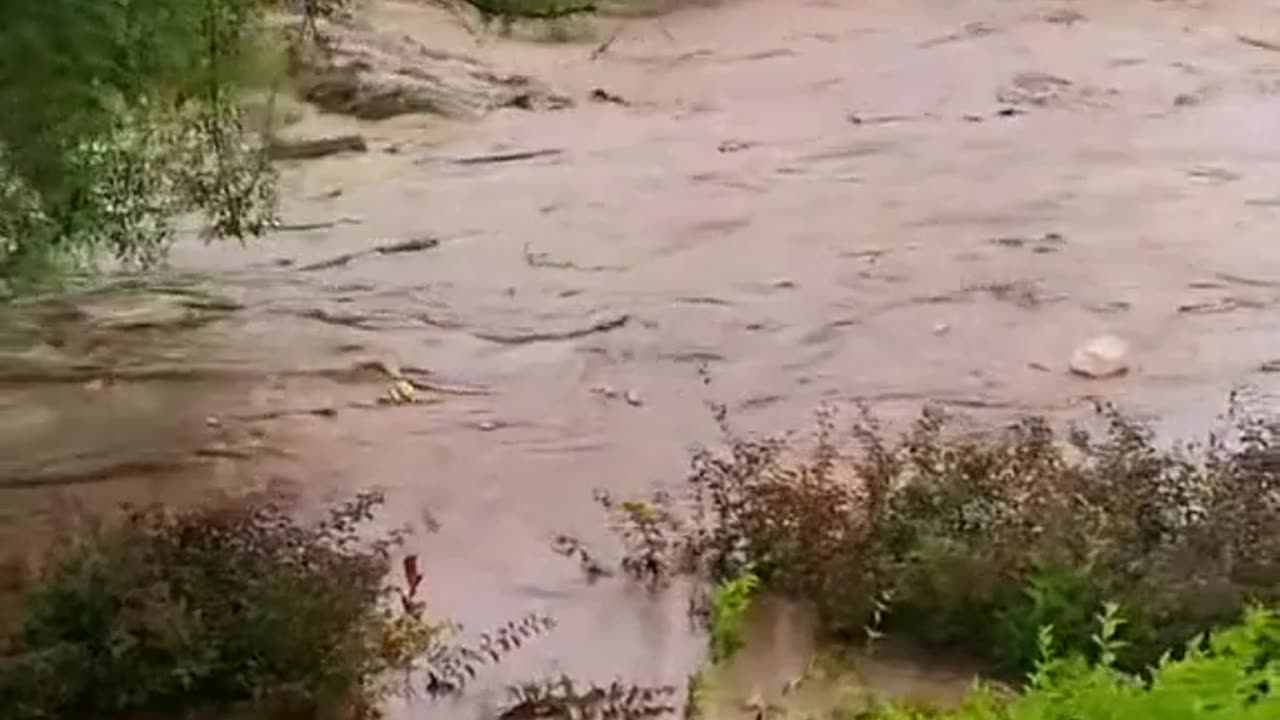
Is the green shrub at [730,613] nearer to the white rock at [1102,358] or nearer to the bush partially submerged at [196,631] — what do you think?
the bush partially submerged at [196,631]

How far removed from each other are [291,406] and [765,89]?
10.5ft

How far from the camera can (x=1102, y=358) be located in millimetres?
6000

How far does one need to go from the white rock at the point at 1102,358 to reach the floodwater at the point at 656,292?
0.15 ft

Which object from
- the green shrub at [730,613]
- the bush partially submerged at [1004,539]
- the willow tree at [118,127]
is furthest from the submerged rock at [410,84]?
the green shrub at [730,613]

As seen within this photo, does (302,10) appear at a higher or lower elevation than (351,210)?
higher

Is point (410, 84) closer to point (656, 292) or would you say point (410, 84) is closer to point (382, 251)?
point (382, 251)

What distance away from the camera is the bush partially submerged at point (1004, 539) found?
4141mm

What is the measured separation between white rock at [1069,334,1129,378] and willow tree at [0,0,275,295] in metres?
2.02

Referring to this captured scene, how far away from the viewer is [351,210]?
7.03 metres

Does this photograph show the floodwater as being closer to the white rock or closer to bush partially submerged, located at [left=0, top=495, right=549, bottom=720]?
the white rock

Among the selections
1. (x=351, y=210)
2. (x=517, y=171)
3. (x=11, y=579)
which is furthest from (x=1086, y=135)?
(x=11, y=579)

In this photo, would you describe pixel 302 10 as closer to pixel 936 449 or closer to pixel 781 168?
pixel 936 449

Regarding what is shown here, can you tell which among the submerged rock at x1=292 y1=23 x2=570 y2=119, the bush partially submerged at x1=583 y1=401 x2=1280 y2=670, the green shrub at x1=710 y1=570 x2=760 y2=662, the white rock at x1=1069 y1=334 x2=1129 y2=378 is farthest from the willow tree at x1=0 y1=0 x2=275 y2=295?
the submerged rock at x1=292 y1=23 x2=570 y2=119

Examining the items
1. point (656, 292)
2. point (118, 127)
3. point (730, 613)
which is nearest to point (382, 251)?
point (656, 292)
